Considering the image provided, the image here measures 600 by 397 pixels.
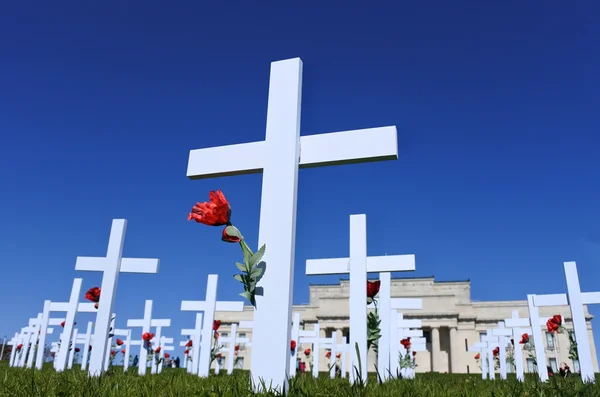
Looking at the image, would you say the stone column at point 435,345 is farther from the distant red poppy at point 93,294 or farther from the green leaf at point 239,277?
the green leaf at point 239,277

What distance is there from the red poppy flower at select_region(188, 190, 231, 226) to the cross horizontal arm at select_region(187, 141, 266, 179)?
51cm

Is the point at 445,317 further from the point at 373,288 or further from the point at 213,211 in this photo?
the point at 213,211

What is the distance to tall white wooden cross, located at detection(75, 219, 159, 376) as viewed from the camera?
5.50 m

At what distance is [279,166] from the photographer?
117 inches

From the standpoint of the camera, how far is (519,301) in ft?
143

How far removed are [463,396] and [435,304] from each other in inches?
1670

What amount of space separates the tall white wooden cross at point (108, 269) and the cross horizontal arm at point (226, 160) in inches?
125

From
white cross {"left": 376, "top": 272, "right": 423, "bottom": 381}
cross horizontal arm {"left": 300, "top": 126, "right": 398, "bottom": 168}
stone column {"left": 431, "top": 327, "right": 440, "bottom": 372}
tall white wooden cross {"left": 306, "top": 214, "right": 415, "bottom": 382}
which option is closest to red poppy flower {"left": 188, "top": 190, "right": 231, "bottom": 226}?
cross horizontal arm {"left": 300, "top": 126, "right": 398, "bottom": 168}

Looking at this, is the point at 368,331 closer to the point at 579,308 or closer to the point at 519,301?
the point at 579,308

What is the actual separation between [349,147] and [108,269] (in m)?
4.34

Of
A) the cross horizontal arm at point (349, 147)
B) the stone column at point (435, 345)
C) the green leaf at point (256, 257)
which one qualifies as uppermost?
the stone column at point (435, 345)

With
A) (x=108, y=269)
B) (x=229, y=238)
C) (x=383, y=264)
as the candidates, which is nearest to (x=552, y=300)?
(x=383, y=264)

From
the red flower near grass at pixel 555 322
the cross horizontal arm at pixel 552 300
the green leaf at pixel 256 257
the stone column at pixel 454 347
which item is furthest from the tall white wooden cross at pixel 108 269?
the stone column at pixel 454 347

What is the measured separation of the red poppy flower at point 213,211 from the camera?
2645 mm
